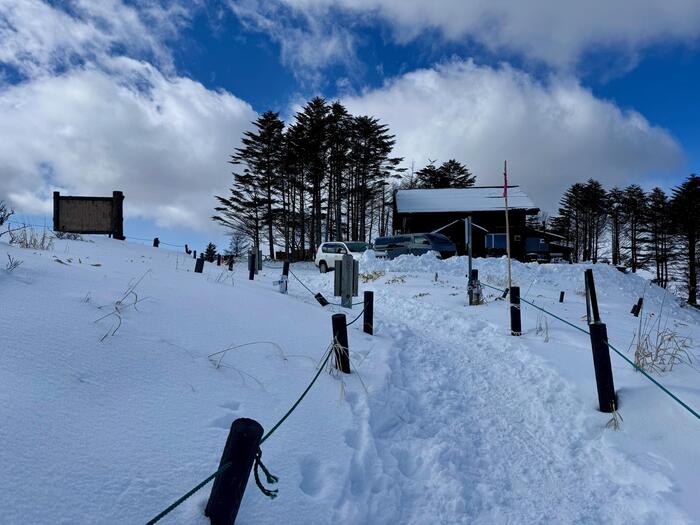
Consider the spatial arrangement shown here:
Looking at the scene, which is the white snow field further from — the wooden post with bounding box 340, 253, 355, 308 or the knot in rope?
the wooden post with bounding box 340, 253, 355, 308

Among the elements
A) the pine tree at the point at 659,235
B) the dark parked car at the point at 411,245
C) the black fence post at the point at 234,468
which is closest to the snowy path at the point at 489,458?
the black fence post at the point at 234,468

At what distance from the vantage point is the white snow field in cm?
188

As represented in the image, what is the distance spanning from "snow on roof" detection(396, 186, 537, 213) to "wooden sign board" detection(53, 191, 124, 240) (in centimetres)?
2091

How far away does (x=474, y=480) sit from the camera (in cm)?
272

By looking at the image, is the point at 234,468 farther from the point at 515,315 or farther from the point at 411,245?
the point at 411,245

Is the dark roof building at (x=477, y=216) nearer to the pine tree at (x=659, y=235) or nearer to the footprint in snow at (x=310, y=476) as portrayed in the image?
the pine tree at (x=659, y=235)

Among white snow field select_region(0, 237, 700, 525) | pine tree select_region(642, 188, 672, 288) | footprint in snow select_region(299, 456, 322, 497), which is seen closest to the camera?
white snow field select_region(0, 237, 700, 525)

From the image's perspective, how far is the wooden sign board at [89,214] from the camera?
48.4ft

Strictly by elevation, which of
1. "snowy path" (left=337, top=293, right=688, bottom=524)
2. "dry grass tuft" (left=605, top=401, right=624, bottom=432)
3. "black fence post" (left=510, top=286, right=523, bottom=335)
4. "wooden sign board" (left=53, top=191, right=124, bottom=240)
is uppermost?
"wooden sign board" (left=53, top=191, right=124, bottom=240)

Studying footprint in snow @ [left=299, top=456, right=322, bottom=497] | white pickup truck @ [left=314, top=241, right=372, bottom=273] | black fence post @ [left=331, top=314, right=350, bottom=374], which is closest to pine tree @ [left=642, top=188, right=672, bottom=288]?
white pickup truck @ [left=314, top=241, right=372, bottom=273]

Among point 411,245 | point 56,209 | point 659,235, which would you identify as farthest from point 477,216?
point 56,209

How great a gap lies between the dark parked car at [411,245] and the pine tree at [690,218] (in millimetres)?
24071

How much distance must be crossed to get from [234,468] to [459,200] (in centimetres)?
3213

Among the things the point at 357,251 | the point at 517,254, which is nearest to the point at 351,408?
the point at 357,251
